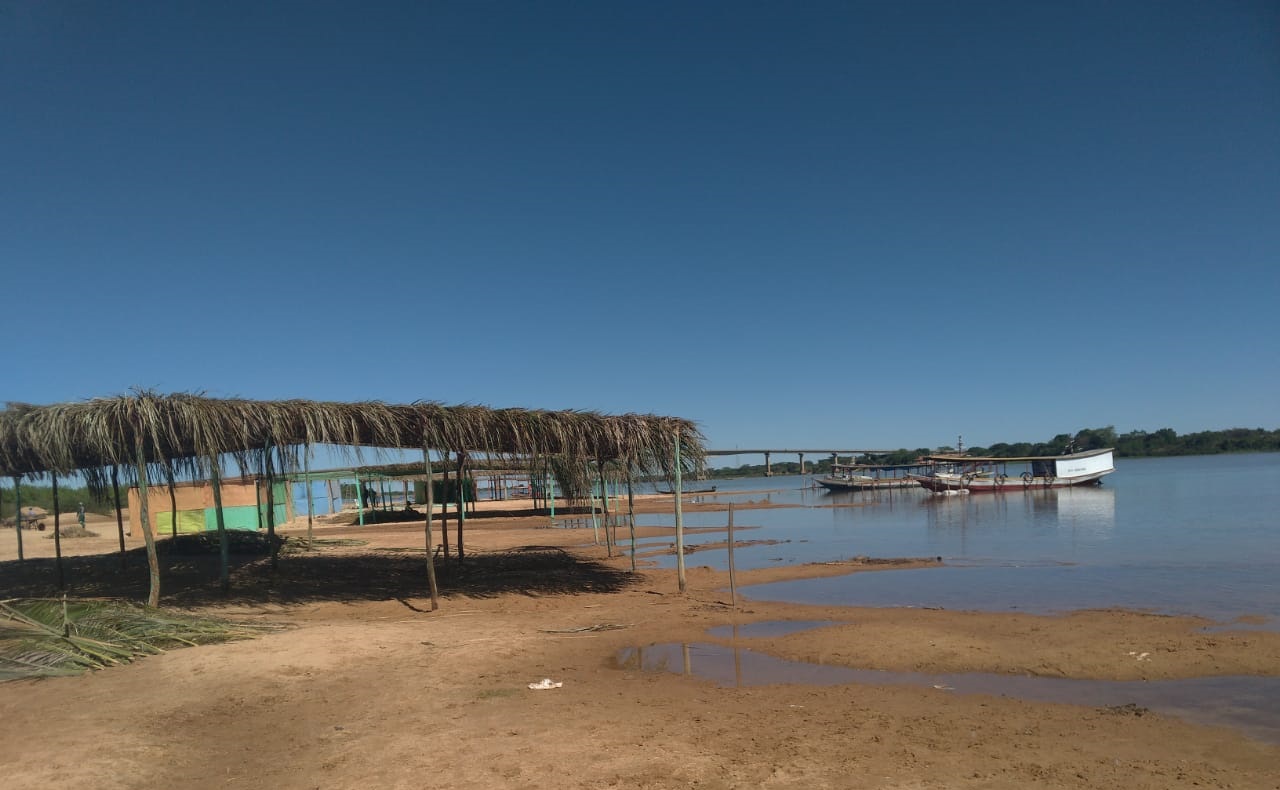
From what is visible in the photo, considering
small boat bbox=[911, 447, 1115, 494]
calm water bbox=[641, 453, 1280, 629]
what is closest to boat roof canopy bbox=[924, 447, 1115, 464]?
small boat bbox=[911, 447, 1115, 494]

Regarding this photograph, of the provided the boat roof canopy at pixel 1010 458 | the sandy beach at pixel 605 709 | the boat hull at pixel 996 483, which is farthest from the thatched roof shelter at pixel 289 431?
the boat roof canopy at pixel 1010 458

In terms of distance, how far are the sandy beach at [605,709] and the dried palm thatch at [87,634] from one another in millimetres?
324

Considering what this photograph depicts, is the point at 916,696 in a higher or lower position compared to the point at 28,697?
lower

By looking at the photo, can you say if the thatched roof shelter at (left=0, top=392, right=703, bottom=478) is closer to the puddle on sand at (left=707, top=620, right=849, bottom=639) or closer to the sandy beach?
the sandy beach

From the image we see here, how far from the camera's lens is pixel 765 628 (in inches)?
438

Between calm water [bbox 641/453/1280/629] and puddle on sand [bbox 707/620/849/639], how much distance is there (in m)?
2.48

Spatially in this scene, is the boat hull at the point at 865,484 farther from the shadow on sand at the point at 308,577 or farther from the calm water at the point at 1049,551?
the shadow on sand at the point at 308,577

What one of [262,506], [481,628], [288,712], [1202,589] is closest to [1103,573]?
[1202,589]

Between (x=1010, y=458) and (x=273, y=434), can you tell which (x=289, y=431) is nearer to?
(x=273, y=434)

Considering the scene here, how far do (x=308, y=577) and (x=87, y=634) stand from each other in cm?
666

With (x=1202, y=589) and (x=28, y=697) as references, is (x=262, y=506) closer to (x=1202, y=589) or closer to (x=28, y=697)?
(x=28, y=697)

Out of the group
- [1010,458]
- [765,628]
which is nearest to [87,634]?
[765,628]

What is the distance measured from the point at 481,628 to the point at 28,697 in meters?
5.03

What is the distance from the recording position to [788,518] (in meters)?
39.3
